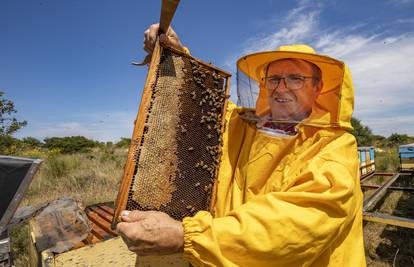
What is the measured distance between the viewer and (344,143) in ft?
6.18

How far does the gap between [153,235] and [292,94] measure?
5.36ft

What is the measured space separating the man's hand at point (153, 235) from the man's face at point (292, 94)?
4.44ft

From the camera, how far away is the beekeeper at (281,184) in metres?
1.53

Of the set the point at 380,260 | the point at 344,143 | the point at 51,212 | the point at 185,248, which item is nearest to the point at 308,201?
the point at 344,143

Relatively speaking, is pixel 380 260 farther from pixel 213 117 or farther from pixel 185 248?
pixel 185 248

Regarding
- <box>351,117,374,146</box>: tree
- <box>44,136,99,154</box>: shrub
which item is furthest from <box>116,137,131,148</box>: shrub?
<box>351,117,374,146</box>: tree

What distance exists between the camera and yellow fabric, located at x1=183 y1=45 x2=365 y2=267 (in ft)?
4.98

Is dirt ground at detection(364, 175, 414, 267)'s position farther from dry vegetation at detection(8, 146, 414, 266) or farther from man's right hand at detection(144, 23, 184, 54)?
man's right hand at detection(144, 23, 184, 54)

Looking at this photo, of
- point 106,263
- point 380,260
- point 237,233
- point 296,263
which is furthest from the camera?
point 380,260

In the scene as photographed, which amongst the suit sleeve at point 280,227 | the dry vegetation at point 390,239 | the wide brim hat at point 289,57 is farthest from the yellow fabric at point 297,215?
the dry vegetation at point 390,239

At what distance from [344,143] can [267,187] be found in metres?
0.61

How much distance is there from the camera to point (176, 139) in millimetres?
2211

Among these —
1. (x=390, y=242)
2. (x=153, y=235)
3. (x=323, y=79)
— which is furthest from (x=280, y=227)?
(x=390, y=242)

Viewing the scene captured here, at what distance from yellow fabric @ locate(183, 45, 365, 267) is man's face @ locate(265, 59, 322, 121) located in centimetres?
31
